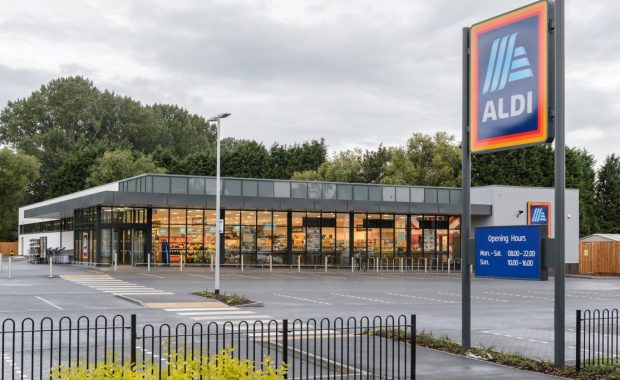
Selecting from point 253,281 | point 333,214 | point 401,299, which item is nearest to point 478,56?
point 401,299

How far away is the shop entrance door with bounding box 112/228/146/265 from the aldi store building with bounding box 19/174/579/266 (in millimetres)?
63

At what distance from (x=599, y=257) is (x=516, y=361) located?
44.9 meters

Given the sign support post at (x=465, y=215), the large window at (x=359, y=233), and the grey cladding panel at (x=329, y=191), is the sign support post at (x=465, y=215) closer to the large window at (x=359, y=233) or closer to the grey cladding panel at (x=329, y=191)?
the grey cladding panel at (x=329, y=191)

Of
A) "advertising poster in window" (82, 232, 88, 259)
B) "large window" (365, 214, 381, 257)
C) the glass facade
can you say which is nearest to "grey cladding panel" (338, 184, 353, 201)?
the glass facade

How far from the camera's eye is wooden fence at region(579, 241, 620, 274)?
54312mm

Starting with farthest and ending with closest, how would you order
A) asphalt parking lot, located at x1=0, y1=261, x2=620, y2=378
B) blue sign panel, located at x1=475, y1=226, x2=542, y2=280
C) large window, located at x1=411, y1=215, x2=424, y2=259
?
1. large window, located at x1=411, y1=215, x2=424, y2=259
2. asphalt parking lot, located at x1=0, y1=261, x2=620, y2=378
3. blue sign panel, located at x1=475, y1=226, x2=542, y2=280

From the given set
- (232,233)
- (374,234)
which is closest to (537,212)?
(374,234)

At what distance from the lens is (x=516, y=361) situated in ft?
46.0

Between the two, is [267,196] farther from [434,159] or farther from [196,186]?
[434,159]

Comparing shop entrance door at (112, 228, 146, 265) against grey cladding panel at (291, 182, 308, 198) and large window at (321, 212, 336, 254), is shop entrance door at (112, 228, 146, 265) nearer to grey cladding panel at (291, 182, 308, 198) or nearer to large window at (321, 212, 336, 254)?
grey cladding panel at (291, 182, 308, 198)

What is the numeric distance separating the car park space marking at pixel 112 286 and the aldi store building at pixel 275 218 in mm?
9091

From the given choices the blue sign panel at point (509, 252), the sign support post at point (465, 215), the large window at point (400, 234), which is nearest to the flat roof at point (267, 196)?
the large window at point (400, 234)

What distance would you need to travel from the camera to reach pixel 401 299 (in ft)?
94.4

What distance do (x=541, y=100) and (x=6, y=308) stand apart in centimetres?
1661
